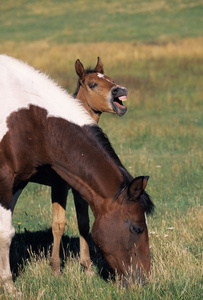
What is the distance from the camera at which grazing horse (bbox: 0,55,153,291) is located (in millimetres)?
4125

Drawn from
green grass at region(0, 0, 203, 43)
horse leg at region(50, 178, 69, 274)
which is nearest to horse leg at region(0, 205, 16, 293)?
horse leg at region(50, 178, 69, 274)

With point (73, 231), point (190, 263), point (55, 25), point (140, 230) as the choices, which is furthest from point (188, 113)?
point (55, 25)

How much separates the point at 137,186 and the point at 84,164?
0.56m

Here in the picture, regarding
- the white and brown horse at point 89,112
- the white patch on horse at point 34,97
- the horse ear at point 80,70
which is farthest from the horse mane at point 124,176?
the horse ear at point 80,70

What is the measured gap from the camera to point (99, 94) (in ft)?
20.1

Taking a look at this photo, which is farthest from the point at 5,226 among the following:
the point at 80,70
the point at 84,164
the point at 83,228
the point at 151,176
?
the point at 151,176

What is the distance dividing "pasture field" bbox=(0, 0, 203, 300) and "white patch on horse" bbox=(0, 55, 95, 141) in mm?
925

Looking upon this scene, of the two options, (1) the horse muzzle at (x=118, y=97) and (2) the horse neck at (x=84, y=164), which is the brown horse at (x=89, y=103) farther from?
(2) the horse neck at (x=84, y=164)

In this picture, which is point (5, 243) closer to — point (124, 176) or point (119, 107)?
point (124, 176)

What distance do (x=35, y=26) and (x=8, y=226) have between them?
157 feet

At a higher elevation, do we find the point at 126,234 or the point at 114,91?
the point at 114,91

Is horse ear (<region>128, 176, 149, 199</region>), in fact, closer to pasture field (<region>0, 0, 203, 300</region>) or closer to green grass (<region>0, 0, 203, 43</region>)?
pasture field (<region>0, 0, 203, 300</region>)

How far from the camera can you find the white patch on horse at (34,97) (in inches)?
174

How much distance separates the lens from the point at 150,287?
4281 millimetres
